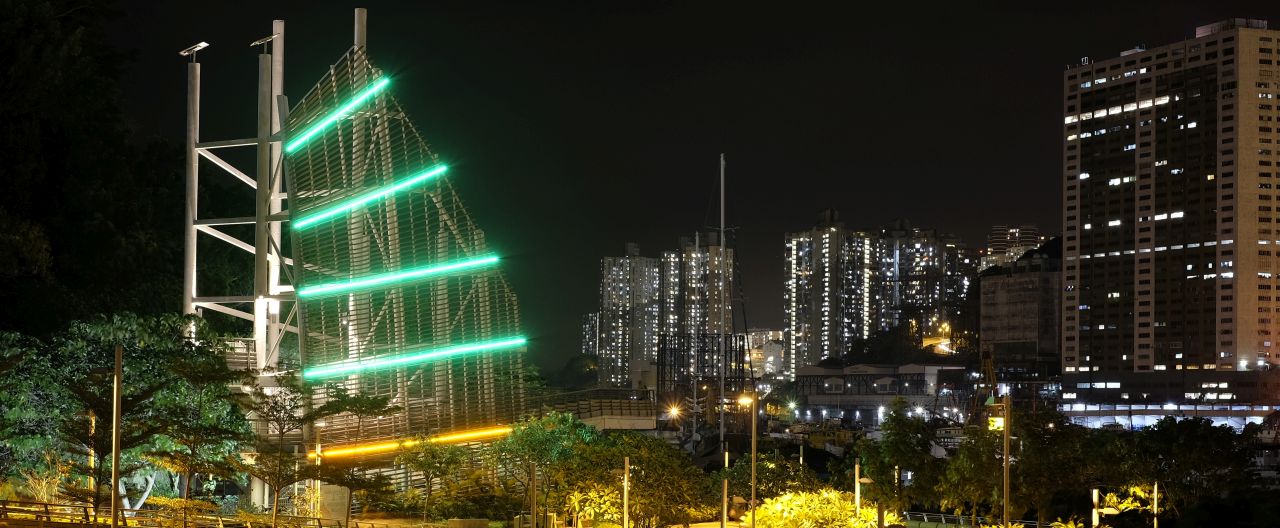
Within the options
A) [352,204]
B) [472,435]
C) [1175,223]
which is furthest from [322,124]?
[1175,223]

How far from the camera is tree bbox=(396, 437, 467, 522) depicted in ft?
112

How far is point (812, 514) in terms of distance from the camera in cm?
3169

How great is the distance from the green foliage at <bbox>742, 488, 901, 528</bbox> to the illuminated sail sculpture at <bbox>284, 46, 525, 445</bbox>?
8.85 m

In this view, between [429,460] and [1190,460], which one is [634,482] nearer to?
[429,460]

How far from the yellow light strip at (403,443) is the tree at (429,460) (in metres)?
0.18

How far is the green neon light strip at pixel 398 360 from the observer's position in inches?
1234

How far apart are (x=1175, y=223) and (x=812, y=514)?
137 m

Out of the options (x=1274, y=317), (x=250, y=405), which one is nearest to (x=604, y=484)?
(x=250, y=405)

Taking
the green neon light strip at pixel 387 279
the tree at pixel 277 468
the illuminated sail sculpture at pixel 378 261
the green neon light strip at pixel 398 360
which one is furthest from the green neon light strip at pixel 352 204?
the tree at pixel 277 468

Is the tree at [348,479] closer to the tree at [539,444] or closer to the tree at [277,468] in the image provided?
the tree at [277,468]

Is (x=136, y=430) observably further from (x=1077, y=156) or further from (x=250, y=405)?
(x=1077, y=156)

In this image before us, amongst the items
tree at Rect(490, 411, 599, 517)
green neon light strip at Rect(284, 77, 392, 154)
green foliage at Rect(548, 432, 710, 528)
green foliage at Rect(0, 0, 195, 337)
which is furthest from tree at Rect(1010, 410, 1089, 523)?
green foliage at Rect(0, 0, 195, 337)

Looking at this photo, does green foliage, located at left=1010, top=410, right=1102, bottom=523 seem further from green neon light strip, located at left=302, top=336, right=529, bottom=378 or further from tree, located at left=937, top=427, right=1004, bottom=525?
green neon light strip, located at left=302, top=336, right=529, bottom=378

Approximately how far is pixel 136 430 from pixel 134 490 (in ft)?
24.8
